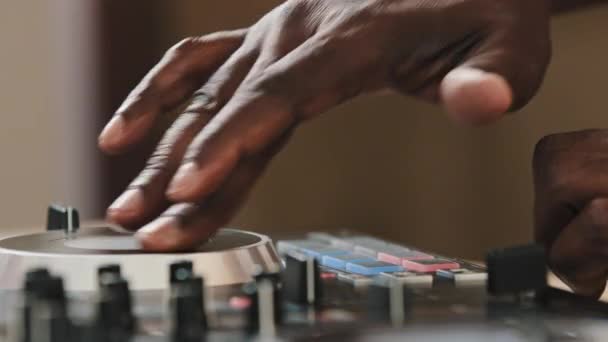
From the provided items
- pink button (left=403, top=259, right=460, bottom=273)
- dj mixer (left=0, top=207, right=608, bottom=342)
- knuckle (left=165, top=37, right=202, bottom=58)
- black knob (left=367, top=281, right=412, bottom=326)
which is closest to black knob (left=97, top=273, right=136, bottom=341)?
dj mixer (left=0, top=207, right=608, bottom=342)

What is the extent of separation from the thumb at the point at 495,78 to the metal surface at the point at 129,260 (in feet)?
0.51

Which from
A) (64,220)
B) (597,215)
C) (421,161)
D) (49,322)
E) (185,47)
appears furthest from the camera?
(421,161)

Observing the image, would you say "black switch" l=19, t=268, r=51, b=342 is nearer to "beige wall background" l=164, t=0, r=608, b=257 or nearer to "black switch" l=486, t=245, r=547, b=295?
"black switch" l=486, t=245, r=547, b=295

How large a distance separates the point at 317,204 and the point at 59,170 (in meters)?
0.55

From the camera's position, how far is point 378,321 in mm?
434

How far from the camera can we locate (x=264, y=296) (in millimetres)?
410

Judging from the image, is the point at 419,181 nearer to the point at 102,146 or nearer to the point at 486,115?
the point at 102,146

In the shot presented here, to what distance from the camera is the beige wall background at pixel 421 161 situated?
1.06 m

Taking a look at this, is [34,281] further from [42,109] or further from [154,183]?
[42,109]

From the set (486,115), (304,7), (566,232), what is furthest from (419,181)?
(486,115)

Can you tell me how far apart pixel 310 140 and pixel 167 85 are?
0.79m

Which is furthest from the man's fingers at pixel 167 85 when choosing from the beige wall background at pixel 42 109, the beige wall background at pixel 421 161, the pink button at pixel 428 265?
the beige wall background at pixel 42 109

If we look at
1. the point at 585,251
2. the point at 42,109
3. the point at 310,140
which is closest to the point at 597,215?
the point at 585,251

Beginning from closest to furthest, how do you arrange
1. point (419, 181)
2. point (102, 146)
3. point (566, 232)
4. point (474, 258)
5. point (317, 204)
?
point (566, 232), point (102, 146), point (474, 258), point (419, 181), point (317, 204)
